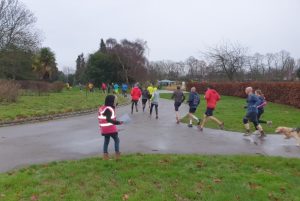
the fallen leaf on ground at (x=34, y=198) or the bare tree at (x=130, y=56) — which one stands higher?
the bare tree at (x=130, y=56)

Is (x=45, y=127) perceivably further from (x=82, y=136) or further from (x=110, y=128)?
(x=110, y=128)

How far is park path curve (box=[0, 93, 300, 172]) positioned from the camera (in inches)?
392

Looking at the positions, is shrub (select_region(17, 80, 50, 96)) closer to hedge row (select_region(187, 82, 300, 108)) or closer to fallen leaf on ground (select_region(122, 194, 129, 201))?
hedge row (select_region(187, 82, 300, 108))

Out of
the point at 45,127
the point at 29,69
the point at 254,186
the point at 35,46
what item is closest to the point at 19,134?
the point at 45,127

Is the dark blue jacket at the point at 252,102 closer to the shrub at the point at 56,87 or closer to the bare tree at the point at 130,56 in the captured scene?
the shrub at the point at 56,87

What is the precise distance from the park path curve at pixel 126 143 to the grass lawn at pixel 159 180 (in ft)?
4.04

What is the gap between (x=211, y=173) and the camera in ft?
25.2

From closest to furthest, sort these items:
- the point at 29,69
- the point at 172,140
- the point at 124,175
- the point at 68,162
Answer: the point at 124,175 < the point at 68,162 < the point at 172,140 < the point at 29,69

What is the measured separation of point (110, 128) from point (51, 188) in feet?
7.59

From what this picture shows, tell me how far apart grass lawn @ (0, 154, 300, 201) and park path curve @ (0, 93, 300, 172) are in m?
1.23

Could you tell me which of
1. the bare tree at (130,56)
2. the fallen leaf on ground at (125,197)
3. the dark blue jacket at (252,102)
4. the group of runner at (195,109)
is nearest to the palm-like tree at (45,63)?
the bare tree at (130,56)

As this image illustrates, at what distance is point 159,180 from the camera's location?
23.6ft

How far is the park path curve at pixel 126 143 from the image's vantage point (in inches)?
392

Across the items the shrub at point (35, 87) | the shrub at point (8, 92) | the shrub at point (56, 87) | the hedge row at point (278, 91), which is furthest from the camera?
the shrub at point (56, 87)
